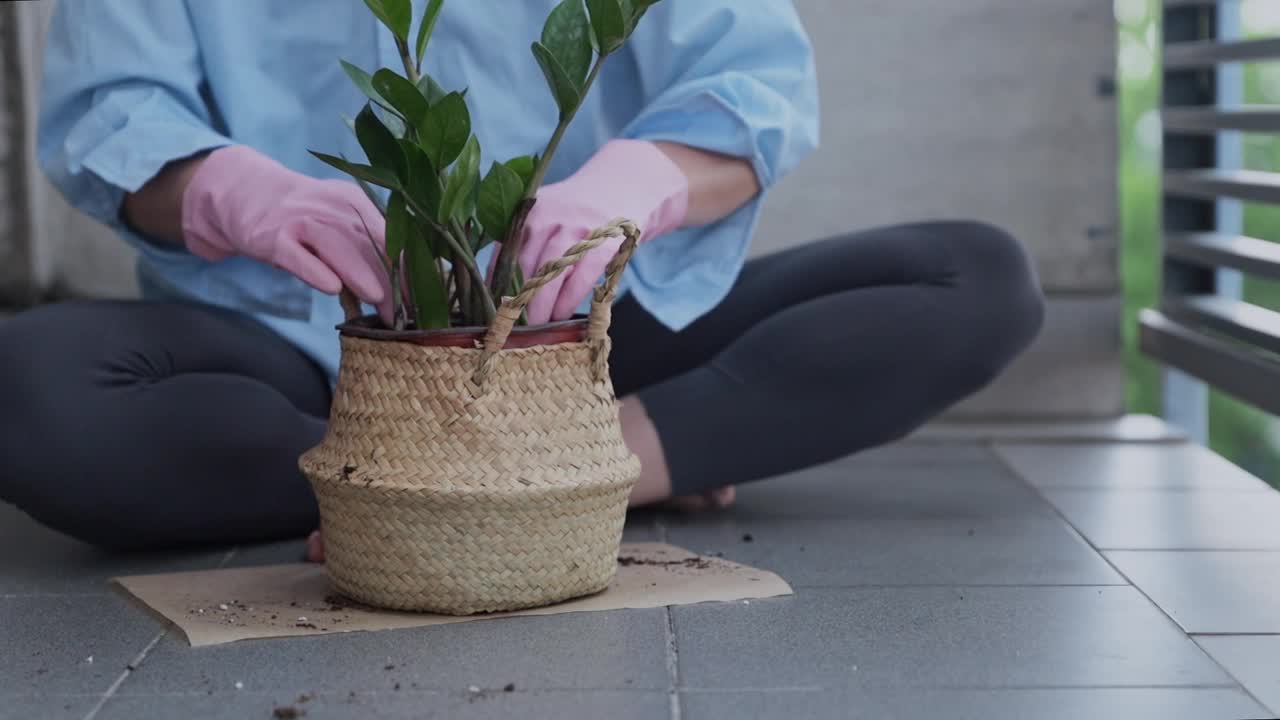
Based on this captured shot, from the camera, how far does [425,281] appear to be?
108 centimetres

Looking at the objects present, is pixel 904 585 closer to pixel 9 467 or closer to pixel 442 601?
pixel 442 601

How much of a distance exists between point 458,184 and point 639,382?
58 cm

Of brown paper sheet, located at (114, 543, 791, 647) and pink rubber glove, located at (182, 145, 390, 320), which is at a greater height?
pink rubber glove, located at (182, 145, 390, 320)

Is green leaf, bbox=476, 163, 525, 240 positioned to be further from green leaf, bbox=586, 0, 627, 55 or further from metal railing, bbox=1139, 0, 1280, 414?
metal railing, bbox=1139, 0, 1280, 414

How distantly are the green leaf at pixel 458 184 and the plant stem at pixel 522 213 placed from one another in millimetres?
47

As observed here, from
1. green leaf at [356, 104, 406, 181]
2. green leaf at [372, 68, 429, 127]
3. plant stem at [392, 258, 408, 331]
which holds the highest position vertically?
green leaf at [372, 68, 429, 127]

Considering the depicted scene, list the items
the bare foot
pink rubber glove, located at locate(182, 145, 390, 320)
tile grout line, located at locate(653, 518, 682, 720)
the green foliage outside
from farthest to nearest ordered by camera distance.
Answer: the green foliage outside < the bare foot < pink rubber glove, located at locate(182, 145, 390, 320) < tile grout line, located at locate(653, 518, 682, 720)

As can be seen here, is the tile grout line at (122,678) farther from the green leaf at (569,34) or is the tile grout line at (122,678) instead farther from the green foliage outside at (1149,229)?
the green foliage outside at (1149,229)

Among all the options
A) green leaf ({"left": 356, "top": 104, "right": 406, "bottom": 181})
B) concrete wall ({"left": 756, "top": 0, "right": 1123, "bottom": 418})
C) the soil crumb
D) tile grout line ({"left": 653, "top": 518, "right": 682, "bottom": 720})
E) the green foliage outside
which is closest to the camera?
tile grout line ({"left": 653, "top": 518, "right": 682, "bottom": 720})

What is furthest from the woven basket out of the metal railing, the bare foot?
the metal railing

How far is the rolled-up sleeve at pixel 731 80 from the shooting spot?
51.9 inches

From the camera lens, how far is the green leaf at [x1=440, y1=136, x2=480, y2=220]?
1015mm

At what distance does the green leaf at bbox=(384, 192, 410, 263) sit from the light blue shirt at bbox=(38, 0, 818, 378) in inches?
11.4

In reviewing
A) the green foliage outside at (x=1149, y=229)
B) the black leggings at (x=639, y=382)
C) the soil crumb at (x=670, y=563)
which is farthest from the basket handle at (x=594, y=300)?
the green foliage outside at (x=1149, y=229)
